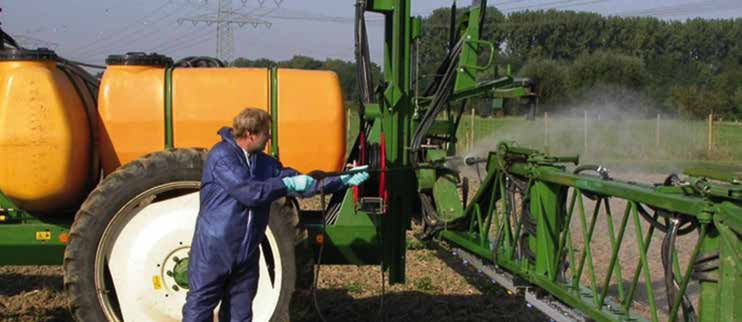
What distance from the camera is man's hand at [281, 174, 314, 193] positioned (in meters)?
4.25

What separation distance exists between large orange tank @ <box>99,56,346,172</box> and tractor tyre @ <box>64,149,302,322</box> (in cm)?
28

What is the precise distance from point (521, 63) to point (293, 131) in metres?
50.9

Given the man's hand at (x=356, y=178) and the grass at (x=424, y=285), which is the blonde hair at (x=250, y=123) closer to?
the man's hand at (x=356, y=178)

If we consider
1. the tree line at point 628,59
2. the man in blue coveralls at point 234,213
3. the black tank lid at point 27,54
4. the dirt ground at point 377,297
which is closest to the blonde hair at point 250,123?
the man in blue coveralls at point 234,213

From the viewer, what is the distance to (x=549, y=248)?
5.15 meters

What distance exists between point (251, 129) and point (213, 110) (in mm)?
1122

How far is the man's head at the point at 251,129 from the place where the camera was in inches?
165

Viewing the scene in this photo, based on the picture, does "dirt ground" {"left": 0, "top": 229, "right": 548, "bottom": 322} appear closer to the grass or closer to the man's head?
the grass

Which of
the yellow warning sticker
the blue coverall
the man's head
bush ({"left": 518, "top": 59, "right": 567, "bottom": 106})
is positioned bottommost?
the yellow warning sticker

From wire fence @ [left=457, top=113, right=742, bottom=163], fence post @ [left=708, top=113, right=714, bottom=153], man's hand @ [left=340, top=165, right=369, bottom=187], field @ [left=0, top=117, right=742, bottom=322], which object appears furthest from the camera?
wire fence @ [left=457, top=113, right=742, bottom=163]

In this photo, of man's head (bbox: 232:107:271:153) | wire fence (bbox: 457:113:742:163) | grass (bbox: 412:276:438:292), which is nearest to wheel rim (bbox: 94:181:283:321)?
man's head (bbox: 232:107:271:153)

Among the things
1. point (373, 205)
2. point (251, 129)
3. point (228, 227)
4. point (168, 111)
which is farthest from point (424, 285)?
point (251, 129)

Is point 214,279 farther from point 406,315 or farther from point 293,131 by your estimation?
point 406,315

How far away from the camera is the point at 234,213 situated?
4227 millimetres
